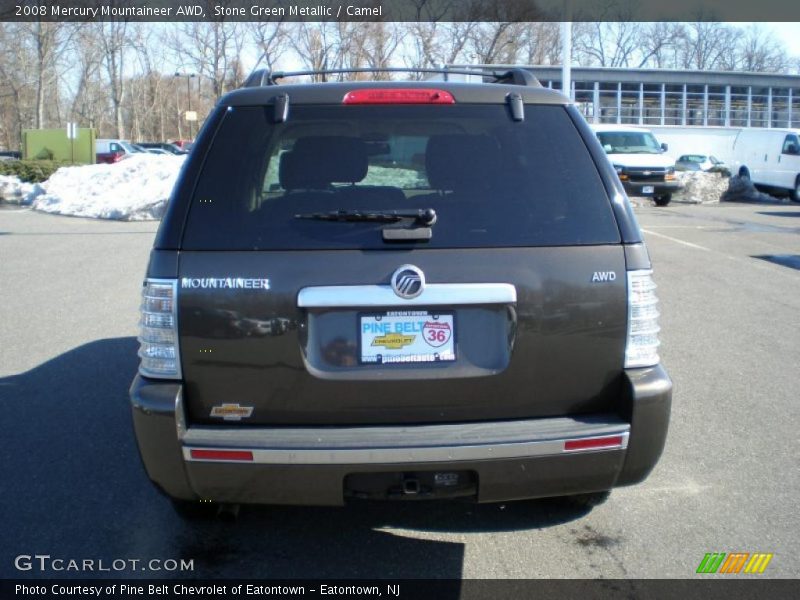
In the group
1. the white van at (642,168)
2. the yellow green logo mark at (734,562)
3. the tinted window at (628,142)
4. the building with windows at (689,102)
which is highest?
the building with windows at (689,102)

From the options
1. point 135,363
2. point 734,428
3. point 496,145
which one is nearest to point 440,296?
point 496,145

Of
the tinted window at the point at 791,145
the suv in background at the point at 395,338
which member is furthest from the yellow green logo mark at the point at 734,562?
the tinted window at the point at 791,145

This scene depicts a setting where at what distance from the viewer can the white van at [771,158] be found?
25297 mm

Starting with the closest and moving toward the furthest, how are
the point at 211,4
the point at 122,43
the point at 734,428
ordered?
the point at 734,428 → the point at 211,4 → the point at 122,43

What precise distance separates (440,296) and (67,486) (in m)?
2.49

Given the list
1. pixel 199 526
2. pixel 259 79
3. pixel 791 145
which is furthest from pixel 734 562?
pixel 791 145

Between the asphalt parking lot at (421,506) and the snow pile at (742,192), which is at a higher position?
the snow pile at (742,192)

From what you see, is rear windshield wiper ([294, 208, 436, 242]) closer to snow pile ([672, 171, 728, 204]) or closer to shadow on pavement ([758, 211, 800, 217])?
shadow on pavement ([758, 211, 800, 217])

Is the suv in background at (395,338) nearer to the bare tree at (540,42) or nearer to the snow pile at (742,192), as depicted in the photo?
the snow pile at (742,192)

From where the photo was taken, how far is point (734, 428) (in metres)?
5.02

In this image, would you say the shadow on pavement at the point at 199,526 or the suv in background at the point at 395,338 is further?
the shadow on pavement at the point at 199,526

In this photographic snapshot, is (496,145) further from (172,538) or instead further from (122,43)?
(122,43)

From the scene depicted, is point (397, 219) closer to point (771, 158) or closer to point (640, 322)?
point (640, 322)
